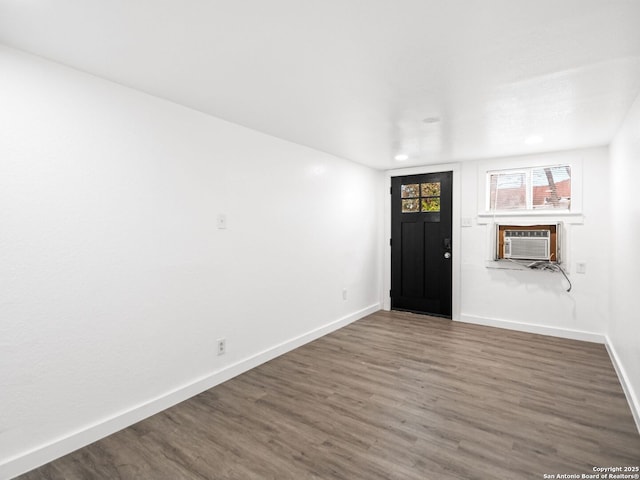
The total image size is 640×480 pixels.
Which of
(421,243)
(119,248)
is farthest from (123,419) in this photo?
(421,243)

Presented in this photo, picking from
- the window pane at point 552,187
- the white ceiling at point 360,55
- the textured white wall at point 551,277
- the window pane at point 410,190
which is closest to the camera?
the white ceiling at point 360,55

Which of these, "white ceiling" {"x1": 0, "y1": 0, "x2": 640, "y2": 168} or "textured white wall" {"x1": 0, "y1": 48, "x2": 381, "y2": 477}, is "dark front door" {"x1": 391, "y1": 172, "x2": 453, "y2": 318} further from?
"textured white wall" {"x1": 0, "y1": 48, "x2": 381, "y2": 477}

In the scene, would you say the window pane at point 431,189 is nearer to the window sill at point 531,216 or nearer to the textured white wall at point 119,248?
the window sill at point 531,216

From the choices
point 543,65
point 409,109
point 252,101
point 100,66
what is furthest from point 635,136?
point 100,66

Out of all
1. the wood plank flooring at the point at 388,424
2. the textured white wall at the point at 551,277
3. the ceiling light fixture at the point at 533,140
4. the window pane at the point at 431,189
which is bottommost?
the wood plank flooring at the point at 388,424

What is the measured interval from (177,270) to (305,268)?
1.65m

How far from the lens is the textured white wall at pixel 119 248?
76.4 inches

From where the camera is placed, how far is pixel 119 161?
2355 millimetres

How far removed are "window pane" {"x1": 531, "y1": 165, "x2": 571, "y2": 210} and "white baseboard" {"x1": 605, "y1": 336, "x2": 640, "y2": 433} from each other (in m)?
1.68

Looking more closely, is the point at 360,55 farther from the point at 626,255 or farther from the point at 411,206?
the point at 411,206

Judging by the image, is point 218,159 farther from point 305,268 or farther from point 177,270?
point 305,268

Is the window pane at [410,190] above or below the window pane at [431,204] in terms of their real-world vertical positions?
above

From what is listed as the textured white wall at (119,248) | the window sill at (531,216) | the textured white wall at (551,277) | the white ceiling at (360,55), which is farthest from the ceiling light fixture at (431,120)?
the window sill at (531,216)

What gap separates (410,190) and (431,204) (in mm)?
400
